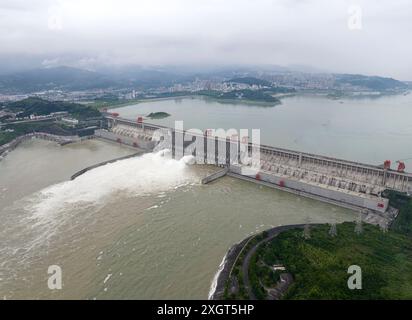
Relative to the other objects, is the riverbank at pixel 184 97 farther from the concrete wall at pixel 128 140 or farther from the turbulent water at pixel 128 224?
the turbulent water at pixel 128 224

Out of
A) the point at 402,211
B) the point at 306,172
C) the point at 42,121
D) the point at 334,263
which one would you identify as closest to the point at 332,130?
the point at 306,172

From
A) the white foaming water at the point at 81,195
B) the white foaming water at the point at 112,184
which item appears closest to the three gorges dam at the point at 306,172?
the white foaming water at the point at 112,184

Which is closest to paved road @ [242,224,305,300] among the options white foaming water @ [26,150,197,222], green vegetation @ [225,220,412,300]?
green vegetation @ [225,220,412,300]

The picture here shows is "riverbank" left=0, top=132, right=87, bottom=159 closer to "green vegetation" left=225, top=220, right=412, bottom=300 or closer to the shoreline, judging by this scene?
the shoreline

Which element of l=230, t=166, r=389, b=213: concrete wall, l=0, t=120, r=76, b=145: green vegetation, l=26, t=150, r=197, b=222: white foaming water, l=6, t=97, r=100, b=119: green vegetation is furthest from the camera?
l=6, t=97, r=100, b=119: green vegetation

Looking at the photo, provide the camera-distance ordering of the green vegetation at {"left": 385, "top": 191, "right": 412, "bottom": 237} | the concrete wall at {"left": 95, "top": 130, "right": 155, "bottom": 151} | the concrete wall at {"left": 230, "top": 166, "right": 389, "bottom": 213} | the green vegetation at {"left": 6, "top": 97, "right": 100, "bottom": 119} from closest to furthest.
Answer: the green vegetation at {"left": 385, "top": 191, "right": 412, "bottom": 237} < the concrete wall at {"left": 230, "top": 166, "right": 389, "bottom": 213} < the concrete wall at {"left": 95, "top": 130, "right": 155, "bottom": 151} < the green vegetation at {"left": 6, "top": 97, "right": 100, "bottom": 119}

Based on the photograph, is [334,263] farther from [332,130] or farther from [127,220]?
[332,130]
